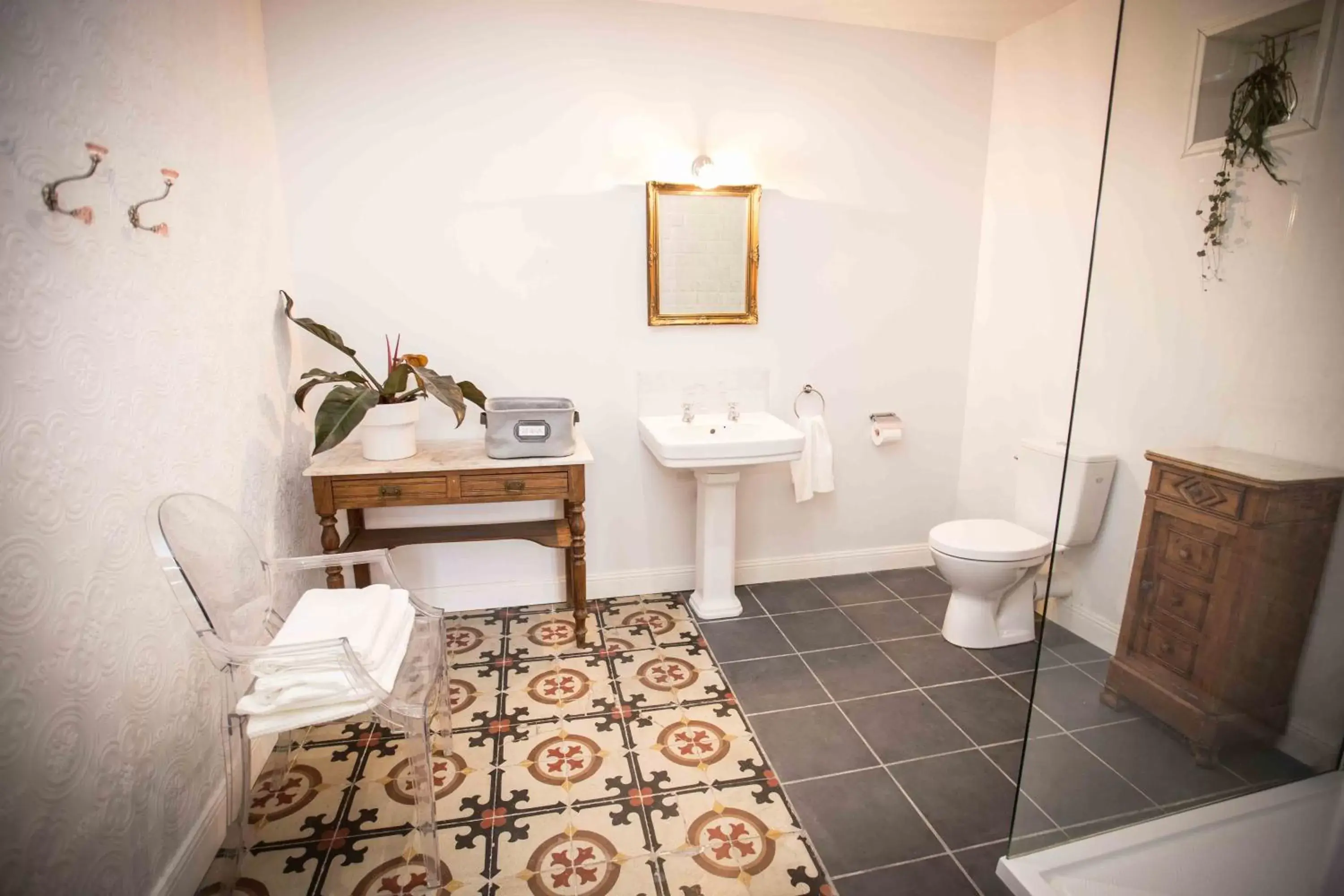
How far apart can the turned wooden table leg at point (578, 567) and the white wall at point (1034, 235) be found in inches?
78.0

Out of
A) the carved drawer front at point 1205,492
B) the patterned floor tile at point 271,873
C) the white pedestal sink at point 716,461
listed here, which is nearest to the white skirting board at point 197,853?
the patterned floor tile at point 271,873

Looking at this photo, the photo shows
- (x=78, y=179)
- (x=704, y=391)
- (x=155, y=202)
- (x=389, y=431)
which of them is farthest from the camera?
(x=704, y=391)

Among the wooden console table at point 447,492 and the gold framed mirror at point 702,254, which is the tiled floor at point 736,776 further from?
the gold framed mirror at point 702,254

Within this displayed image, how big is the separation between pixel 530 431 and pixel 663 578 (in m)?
1.09

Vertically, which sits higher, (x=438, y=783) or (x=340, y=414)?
(x=340, y=414)

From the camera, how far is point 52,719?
114 centimetres

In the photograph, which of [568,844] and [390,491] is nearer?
[568,844]

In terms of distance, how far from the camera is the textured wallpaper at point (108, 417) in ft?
3.59

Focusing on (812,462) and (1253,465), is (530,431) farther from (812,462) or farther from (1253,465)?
(1253,465)

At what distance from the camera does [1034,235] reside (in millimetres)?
2785

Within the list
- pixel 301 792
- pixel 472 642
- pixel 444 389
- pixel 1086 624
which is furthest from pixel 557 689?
pixel 1086 624

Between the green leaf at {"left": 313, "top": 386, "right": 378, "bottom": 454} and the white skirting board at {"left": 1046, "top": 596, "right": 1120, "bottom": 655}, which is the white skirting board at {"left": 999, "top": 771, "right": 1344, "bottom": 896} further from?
the green leaf at {"left": 313, "top": 386, "right": 378, "bottom": 454}

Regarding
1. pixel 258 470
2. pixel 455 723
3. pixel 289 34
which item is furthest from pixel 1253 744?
pixel 289 34

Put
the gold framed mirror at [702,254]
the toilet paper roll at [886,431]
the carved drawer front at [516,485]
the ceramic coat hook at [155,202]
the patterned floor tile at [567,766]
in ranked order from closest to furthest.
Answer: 1. the ceramic coat hook at [155,202]
2. the patterned floor tile at [567,766]
3. the carved drawer front at [516,485]
4. the gold framed mirror at [702,254]
5. the toilet paper roll at [886,431]
